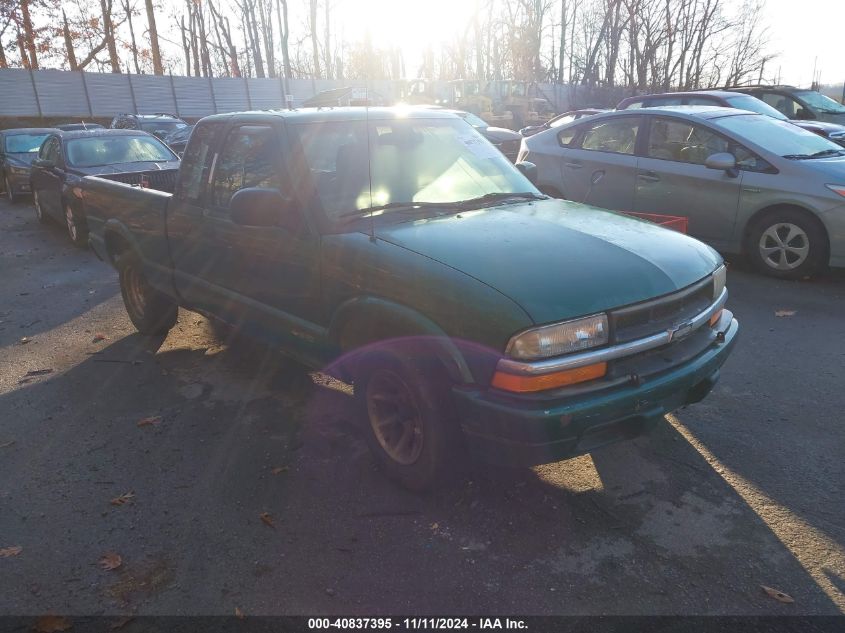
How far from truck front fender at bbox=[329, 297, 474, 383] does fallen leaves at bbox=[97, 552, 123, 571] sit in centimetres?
144

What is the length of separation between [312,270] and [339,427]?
1.09m

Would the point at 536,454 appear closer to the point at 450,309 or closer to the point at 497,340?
the point at 497,340

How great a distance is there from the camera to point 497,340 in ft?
8.59

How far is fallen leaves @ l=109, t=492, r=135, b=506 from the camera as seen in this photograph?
3307 mm

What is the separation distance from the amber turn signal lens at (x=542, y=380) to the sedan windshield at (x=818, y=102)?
1455 centimetres

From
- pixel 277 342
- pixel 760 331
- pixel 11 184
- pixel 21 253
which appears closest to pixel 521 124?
pixel 11 184

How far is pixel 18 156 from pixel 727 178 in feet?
49.3

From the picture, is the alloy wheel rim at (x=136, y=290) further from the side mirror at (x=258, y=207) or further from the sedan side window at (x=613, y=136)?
the sedan side window at (x=613, y=136)

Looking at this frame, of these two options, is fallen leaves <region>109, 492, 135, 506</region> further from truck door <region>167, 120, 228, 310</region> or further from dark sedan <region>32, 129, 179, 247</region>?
dark sedan <region>32, 129, 179, 247</region>

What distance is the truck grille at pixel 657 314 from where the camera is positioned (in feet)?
9.09

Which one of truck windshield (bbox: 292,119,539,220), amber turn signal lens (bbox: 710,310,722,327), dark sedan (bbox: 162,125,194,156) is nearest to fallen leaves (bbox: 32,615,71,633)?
truck windshield (bbox: 292,119,539,220)

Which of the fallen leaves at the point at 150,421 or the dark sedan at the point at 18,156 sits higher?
the dark sedan at the point at 18,156

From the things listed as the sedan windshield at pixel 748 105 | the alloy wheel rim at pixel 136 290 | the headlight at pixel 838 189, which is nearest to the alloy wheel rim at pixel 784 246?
the headlight at pixel 838 189

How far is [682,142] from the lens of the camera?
7.21m
